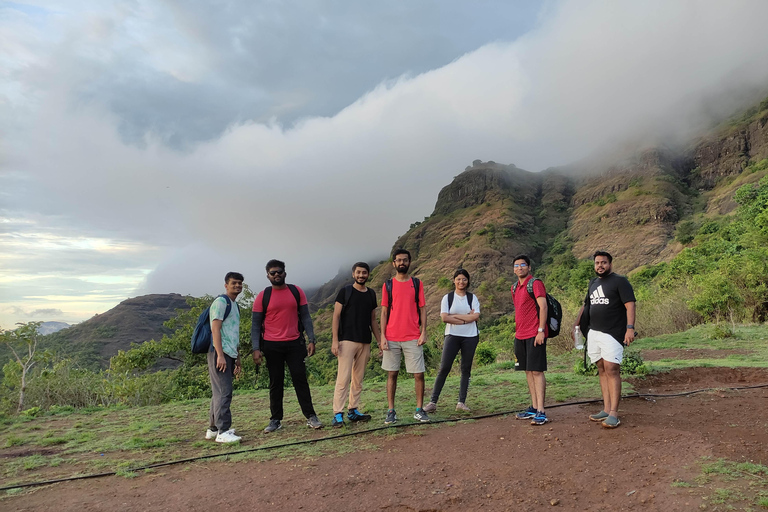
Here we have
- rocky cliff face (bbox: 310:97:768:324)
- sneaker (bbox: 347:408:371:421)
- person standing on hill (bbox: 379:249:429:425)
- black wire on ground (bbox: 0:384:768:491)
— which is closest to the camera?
black wire on ground (bbox: 0:384:768:491)

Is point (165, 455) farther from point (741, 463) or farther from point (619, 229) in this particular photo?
point (619, 229)

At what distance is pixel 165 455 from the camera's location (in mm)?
5008

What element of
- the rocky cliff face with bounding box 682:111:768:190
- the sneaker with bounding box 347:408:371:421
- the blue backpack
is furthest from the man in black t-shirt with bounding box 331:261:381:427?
the rocky cliff face with bounding box 682:111:768:190

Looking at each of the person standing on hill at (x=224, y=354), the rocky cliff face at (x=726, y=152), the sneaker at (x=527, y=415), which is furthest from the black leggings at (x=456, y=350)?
the rocky cliff face at (x=726, y=152)

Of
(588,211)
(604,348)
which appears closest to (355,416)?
(604,348)

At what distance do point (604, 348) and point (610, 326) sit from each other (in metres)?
0.25

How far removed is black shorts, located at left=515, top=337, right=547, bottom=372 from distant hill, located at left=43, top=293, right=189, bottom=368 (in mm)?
61142

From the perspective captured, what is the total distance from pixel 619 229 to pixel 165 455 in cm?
7931

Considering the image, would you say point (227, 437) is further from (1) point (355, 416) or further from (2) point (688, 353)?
(2) point (688, 353)

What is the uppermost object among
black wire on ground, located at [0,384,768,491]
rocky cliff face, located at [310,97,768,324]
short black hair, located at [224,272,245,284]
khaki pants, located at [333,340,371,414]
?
rocky cliff face, located at [310,97,768,324]

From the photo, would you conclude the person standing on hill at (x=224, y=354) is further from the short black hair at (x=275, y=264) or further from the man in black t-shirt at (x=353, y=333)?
the man in black t-shirt at (x=353, y=333)

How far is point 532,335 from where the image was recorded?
5.46 m

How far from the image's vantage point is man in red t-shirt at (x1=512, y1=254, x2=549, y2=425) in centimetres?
537

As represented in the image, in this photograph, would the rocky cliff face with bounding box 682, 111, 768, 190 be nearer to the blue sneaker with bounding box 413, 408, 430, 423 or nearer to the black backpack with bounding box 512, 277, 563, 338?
the black backpack with bounding box 512, 277, 563, 338
